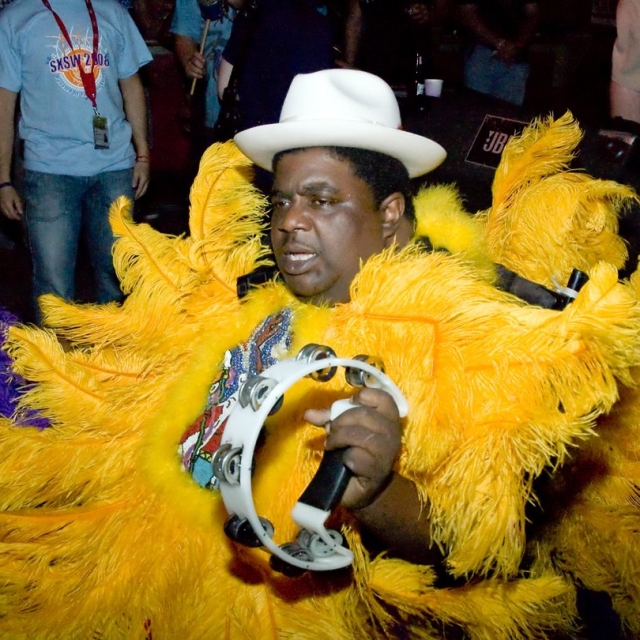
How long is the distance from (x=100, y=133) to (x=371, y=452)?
2960mm

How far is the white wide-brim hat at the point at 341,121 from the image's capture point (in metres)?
1.87

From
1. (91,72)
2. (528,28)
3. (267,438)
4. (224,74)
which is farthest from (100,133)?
(528,28)

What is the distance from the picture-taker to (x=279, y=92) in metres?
3.33

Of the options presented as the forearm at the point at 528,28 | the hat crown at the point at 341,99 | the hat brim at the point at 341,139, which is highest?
the forearm at the point at 528,28

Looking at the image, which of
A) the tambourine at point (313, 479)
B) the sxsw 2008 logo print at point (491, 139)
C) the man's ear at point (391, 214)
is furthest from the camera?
the sxsw 2008 logo print at point (491, 139)

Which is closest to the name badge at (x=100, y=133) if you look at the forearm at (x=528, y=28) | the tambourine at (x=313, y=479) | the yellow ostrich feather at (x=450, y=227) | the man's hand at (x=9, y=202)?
the man's hand at (x=9, y=202)

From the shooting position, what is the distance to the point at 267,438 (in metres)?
1.83

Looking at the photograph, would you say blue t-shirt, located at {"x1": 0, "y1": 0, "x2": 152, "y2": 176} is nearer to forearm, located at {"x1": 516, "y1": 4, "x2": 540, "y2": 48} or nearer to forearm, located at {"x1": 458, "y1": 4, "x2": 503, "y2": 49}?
forearm, located at {"x1": 458, "y1": 4, "x2": 503, "y2": 49}

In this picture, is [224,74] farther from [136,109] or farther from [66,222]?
[66,222]

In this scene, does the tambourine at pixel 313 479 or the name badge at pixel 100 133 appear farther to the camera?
the name badge at pixel 100 133

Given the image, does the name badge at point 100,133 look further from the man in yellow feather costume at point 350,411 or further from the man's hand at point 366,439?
the man's hand at point 366,439

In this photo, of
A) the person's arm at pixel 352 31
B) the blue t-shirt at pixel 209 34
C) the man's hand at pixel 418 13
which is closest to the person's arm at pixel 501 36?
the man's hand at pixel 418 13

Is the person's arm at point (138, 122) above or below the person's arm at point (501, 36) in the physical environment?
below

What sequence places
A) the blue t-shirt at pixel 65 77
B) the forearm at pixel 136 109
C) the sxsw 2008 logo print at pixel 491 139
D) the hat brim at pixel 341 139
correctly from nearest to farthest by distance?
the hat brim at pixel 341 139 → the blue t-shirt at pixel 65 77 → the forearm at pixel 136 109 → the sxsw 2008 logo print at pixel 491 139
